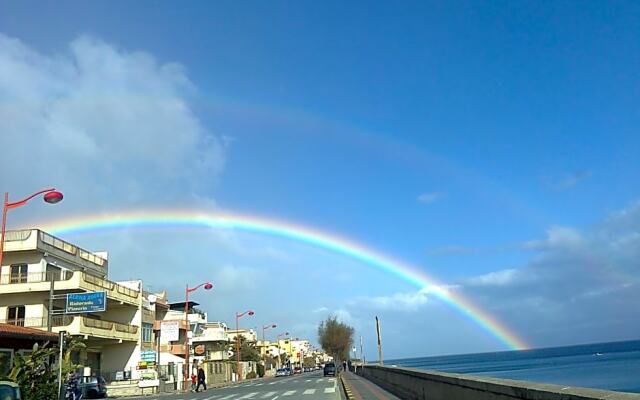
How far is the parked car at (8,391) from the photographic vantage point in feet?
30.5

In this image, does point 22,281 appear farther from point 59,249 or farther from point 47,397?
point 47,397

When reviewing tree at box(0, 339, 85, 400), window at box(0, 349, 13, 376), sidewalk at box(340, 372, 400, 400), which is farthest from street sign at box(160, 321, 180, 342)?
tree at box(0, 339, 85, 400)

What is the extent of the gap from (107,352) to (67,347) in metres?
32.0

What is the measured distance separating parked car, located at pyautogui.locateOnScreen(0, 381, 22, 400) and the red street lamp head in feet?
33.8

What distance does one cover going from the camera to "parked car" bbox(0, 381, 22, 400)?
30.5 feet

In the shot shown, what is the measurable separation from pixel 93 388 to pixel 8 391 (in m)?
31.2

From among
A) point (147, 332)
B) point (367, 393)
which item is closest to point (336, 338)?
point (147, 332)

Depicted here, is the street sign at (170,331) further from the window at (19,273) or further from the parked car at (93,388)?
the window at (19,273)

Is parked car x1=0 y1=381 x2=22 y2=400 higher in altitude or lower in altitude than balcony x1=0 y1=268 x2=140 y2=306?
lower

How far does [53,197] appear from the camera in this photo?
19.0 m

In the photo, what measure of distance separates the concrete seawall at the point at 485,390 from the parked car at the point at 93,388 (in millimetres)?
26435

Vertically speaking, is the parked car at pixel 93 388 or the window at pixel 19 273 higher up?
the window at pixel 19 273

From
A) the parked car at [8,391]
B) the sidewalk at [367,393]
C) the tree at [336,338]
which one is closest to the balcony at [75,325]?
the sidewalk at [367,393]

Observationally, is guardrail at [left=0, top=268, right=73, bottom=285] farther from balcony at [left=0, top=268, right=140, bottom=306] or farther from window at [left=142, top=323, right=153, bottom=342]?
window at [left=142, top=323, right=153, bottom=342]
